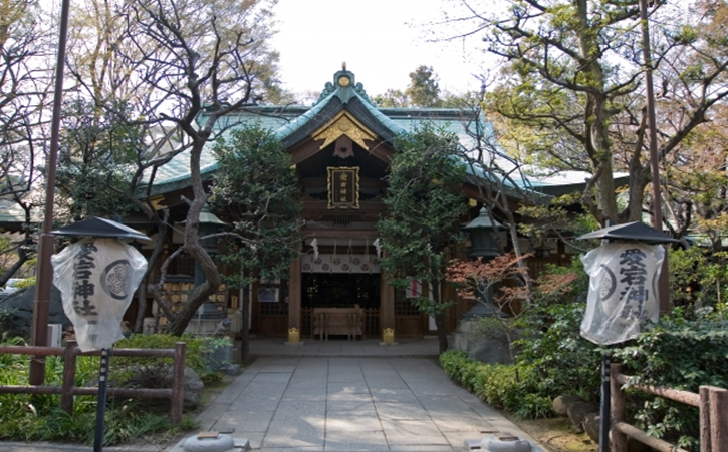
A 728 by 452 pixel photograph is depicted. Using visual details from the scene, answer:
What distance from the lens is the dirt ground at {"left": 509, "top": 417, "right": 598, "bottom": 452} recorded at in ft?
20.7

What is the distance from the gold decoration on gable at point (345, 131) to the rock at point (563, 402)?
7273 mm

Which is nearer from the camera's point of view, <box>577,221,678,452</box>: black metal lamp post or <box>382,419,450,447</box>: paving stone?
<box>577,221,678,452</box>: black metal lamp post

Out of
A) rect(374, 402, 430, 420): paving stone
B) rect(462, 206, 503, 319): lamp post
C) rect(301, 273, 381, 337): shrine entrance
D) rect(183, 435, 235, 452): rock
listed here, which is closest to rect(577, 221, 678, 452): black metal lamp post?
rect(374, 402, 430, 420): paving stone

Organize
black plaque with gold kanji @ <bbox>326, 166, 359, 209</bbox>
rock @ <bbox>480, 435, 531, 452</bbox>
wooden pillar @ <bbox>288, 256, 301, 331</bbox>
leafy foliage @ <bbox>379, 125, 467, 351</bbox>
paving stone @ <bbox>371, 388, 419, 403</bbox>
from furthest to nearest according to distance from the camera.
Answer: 1. wooden pillar @ <bbox>288, 256, 301, 331</bbox>
2. black plaque with gold kanji @ <bbox>326, 166, 359, 209</bbox>
3. leafy foliage @ <bbox>379, 125, 467, 351</bbox>
4. paving stone @ <bbox>371, 388, 419, 403</bbox>
5. rock @ <bbox>480, 435, 531, 452</bbox>

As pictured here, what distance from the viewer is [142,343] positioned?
8398 millimetres

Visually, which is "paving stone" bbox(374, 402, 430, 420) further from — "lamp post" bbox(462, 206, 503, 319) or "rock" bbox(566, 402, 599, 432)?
"lamp post" bbox(462, 206, 503, 319)

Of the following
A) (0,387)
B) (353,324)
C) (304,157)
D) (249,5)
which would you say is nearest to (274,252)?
(304,157)

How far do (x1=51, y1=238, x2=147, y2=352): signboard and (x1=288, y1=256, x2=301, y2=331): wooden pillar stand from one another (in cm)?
874

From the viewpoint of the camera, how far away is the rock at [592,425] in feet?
20.0

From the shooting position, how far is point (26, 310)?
11.9 metres

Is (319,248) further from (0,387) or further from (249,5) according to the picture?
(0,387)

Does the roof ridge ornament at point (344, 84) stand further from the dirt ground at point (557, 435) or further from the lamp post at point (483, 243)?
the dirt ground at point (557, 435)

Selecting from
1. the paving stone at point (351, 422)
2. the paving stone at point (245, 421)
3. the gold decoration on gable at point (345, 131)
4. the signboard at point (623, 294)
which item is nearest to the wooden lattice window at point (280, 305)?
the gold decoration on gable at point (345, 131)

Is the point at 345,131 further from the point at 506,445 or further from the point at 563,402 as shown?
the point at 506,445
